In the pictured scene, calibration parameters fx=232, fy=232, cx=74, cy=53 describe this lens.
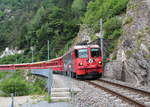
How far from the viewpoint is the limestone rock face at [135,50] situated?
46.3 ft

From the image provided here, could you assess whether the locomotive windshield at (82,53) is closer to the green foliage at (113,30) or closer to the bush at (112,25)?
the green foliage at (113,30)

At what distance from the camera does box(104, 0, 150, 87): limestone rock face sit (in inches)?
556

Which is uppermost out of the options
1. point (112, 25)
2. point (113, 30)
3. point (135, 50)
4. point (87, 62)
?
point (112, 25)

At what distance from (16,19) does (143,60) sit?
334 feet

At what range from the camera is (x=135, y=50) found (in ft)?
50.2

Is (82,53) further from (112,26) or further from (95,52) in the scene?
(112,26)

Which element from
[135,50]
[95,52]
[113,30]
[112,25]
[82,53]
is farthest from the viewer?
[113,30]

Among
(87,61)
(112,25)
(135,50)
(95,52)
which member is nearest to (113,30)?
(112,25)

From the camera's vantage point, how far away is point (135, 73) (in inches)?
583

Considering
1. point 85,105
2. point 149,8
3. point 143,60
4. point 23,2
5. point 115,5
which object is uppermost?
point 23,2

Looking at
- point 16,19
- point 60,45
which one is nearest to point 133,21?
point 60,45

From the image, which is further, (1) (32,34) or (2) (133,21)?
(1) (32,34)

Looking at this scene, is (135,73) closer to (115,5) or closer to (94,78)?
(94,78)

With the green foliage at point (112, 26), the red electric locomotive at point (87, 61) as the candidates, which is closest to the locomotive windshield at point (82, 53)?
the red electric locomotive at point (87, 61)
